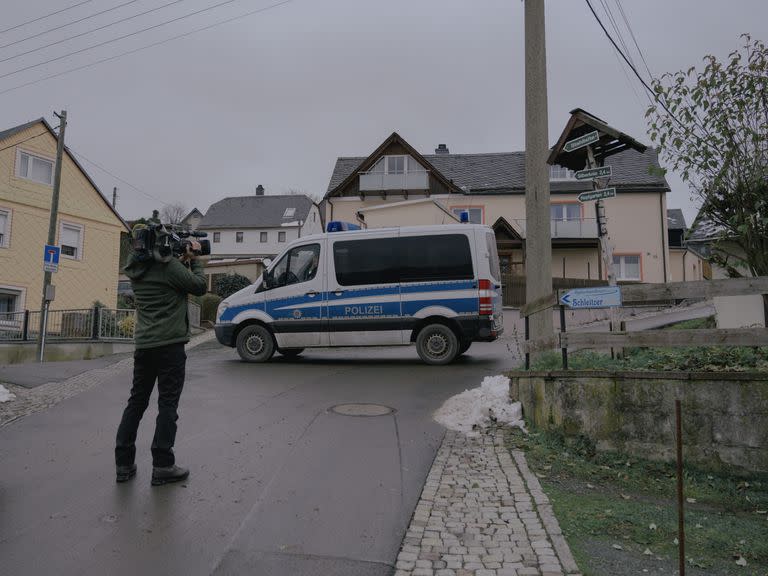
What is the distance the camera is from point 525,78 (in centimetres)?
890

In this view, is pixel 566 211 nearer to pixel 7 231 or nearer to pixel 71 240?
pixel 71 240

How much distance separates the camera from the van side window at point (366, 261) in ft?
36.7

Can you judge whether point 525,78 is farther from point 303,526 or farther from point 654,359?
point 303,526

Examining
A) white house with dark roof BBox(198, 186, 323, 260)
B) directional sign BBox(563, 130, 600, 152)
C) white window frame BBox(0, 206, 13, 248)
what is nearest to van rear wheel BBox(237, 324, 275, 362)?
directional sign BBox(563, 130, 600, 152)

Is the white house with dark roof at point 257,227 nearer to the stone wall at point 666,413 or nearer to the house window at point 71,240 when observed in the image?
the house window at point 71,240

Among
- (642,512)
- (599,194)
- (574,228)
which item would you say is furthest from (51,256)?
(574,228)

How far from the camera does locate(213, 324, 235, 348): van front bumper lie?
1209cm

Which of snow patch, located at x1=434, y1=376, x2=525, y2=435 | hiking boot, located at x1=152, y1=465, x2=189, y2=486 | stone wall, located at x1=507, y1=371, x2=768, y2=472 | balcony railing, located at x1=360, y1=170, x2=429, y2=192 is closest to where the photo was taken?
hiking boot, located at x1=152, y1=465, x2=189, y2=486

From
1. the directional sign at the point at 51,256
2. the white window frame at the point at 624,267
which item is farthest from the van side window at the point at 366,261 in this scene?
the white window frame at the point at 624,267

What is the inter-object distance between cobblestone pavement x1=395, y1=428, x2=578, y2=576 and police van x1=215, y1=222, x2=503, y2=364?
17.6ft

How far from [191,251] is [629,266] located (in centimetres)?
3288

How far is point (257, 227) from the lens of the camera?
59250mm

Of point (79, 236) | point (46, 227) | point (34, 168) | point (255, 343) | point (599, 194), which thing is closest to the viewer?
point (599, 194)

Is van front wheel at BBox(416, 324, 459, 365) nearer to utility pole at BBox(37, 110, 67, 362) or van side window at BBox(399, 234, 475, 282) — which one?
van side window at BBox(399, 234, 475, 282)
